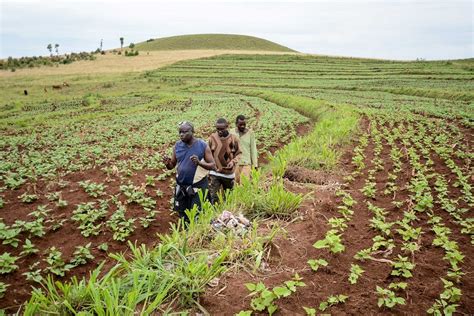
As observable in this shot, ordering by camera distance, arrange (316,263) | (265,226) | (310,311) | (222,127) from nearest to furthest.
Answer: (310,311) < (316,263) < (265,226) < (222,127)

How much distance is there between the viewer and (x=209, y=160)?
535 cm

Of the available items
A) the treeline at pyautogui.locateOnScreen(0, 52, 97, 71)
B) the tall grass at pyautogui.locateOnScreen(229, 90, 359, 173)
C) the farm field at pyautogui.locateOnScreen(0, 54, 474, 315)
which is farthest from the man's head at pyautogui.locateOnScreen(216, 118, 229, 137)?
the treeline at pyautogui.locateOnScreen(0, 52, 97, 71)

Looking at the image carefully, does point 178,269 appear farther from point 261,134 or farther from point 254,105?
point 254,105

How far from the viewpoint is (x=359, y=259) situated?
13.2 ft

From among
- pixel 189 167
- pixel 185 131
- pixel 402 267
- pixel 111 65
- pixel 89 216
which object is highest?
pixel 111 65

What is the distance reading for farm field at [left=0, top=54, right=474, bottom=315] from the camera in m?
3.27

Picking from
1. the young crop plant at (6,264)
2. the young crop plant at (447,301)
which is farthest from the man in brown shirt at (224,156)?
the young crop plant at (447,301)

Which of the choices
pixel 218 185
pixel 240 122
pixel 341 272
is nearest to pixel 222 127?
pixel 240 122

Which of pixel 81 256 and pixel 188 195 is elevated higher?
pixel 188 195

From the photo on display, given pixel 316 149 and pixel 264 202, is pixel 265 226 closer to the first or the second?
pixel 264 202

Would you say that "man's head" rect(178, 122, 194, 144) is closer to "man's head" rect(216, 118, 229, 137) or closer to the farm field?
"man's head" rect(216, 118, 229, 137)

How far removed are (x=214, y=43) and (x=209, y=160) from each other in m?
91.1

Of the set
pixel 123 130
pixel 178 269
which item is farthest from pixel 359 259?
pixel 123 130

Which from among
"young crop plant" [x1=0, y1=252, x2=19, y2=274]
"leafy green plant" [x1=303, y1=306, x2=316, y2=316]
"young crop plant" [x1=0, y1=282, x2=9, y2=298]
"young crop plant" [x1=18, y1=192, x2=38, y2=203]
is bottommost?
"young crop plant" [x1=0, y1=282, x2=9, y2=298]
